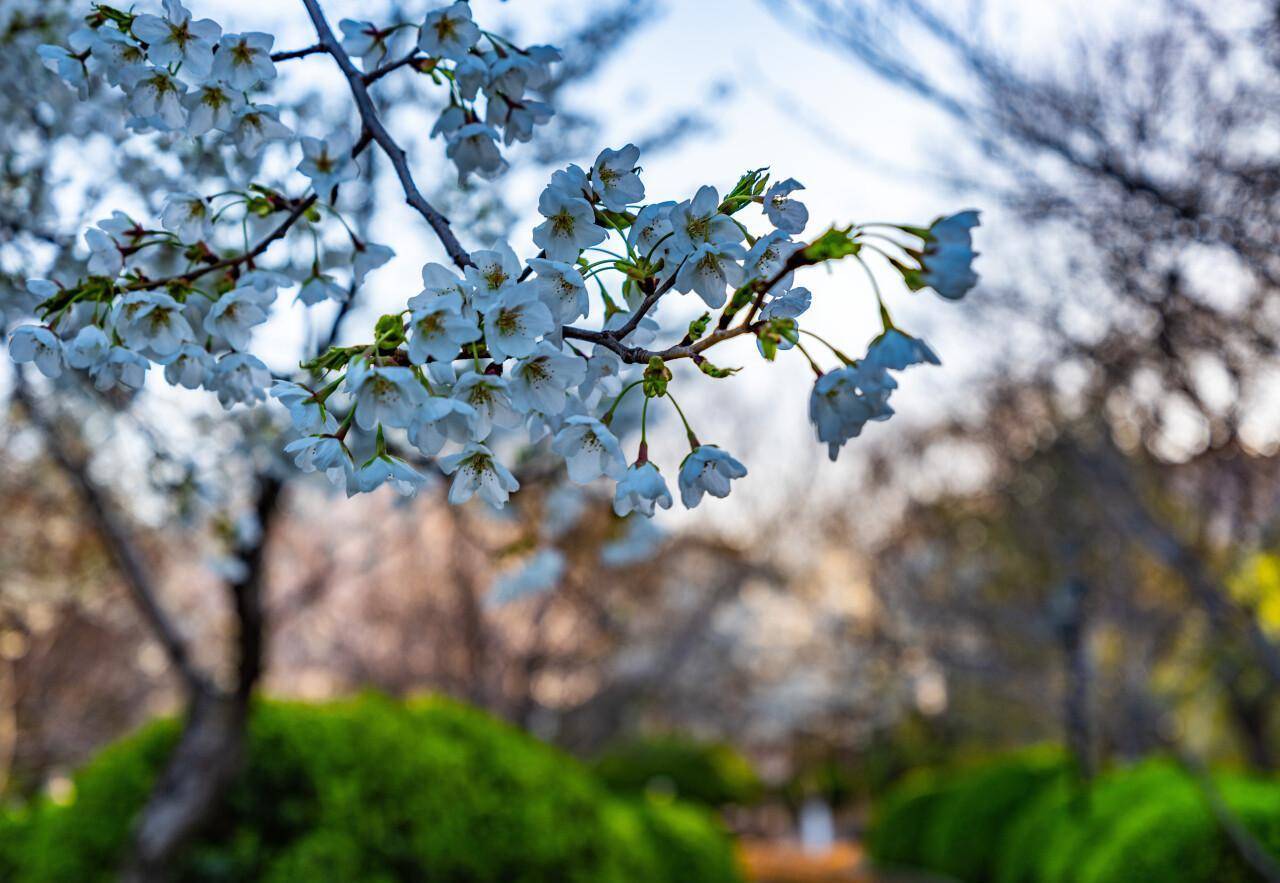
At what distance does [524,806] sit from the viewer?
17.3 feet

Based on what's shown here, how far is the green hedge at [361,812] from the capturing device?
4730 mm

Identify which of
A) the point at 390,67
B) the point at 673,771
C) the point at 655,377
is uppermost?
the point at 673,771

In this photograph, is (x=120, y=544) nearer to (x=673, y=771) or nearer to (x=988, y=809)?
(x=988, y=809)

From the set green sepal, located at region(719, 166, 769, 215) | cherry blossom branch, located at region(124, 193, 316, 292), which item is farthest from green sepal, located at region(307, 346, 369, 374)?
green sepal, located at region(719, 166, 769, 215)

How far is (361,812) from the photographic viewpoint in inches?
195

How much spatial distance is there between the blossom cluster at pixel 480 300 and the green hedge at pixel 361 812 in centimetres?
391

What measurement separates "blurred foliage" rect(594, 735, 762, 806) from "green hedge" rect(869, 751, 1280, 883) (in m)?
3.55

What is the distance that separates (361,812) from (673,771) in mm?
11686

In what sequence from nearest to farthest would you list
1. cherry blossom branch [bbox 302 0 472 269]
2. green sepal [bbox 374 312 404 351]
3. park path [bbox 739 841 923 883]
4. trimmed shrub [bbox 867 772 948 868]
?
1. green sepal [bbox 374 312 404 351]
2. cherry blossom branch [bbox 302 0 472 269]
3. trimmed shrub [bbox 867 772 948 868]
4. park path [bbox 739 841 923 883]

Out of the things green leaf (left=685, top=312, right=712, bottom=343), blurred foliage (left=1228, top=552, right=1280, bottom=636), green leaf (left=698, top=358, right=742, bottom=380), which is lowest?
green leaf (left=698, top=358, right=742, bottom=380)

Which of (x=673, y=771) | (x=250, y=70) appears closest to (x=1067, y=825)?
(x=250, y=70)

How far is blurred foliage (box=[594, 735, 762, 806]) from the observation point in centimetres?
1575

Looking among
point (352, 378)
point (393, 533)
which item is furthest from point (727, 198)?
point (393, 533)

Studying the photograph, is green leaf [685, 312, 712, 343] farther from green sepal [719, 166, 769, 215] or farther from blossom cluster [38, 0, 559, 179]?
blossom cluster [38, 0, 559, 179]
